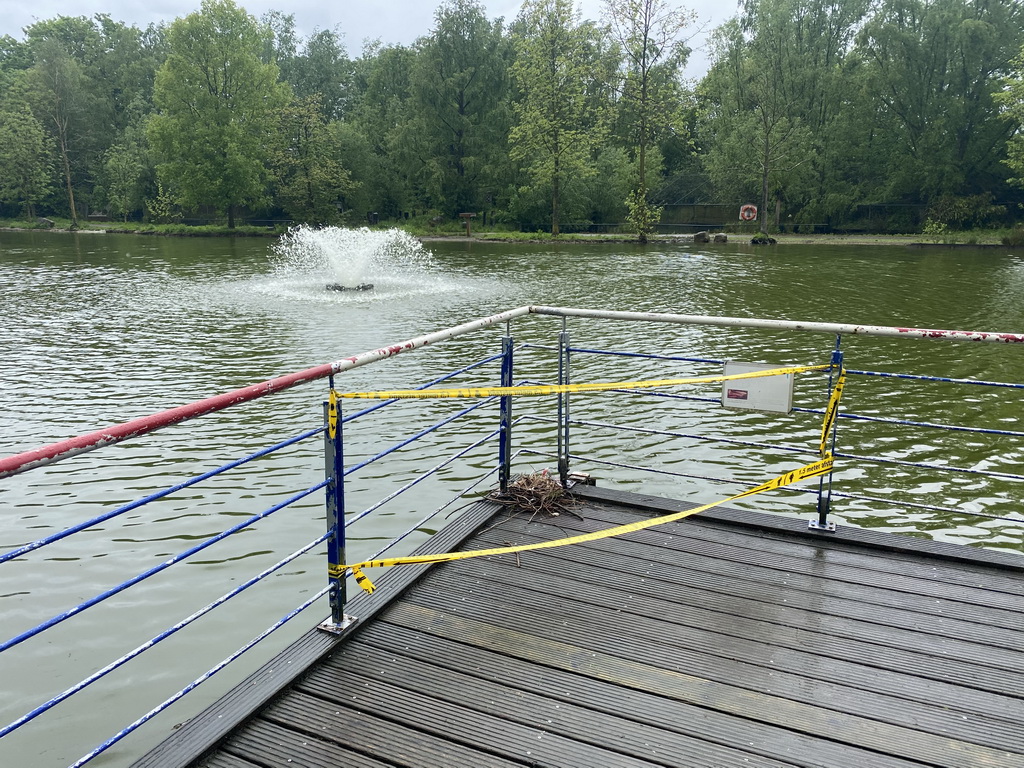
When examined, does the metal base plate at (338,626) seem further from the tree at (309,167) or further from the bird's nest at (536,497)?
the tree at (309,167)

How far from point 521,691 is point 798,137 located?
150 ft

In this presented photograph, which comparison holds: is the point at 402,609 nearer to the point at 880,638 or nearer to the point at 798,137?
the point at 880,638

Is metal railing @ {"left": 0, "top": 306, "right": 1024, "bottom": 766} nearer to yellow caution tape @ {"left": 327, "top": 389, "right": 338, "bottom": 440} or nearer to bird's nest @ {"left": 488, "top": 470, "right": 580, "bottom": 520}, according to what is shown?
yellow caution tape @ {"left": 327, "top": 389, "right": 338, "bottom": 440}

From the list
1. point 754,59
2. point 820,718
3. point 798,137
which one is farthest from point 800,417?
point 754,59

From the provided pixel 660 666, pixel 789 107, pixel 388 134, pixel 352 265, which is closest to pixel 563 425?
pixel 660 666

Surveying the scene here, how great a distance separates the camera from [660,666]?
3061mm

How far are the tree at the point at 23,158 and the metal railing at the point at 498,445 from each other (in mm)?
56870

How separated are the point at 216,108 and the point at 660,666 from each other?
52796 millimetres

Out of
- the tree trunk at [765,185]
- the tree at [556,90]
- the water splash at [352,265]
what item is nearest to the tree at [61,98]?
the tree at [556,90]

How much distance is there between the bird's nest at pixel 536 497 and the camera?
4574mm

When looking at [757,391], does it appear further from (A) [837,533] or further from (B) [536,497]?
(B) [536,497]

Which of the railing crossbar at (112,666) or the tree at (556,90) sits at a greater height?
the tree at (556,90)

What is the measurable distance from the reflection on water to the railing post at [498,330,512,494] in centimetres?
95

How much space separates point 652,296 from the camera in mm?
19125
